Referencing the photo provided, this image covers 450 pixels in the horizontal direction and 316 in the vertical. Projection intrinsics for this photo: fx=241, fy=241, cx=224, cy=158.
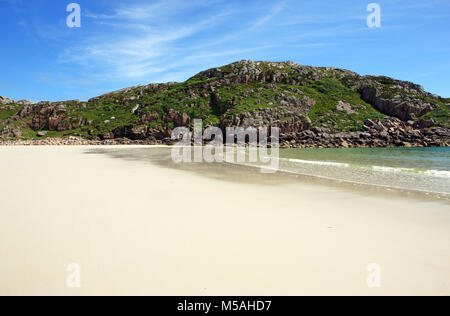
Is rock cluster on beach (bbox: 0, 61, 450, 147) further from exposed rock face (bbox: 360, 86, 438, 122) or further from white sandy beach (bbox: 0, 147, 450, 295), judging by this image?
white sandy beach (bbox: 0, 147, 450, 295)

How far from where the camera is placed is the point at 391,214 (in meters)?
6.27

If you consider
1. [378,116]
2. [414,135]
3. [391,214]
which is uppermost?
[378,116]

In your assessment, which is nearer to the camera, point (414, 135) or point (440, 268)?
point (440, 268)

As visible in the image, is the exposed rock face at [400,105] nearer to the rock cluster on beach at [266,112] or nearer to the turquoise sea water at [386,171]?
the rock cluster on beach at [266,112]

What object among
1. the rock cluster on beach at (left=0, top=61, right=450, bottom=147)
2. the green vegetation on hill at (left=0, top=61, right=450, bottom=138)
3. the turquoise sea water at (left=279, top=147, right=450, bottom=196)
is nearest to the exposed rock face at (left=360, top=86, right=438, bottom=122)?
the rock cluster on beach at (left=0, top=61, right=450, bottom=147)

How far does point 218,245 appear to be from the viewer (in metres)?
4.09

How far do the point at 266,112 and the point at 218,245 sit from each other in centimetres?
8867

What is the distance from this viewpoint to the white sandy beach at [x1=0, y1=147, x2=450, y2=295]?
2953 mm

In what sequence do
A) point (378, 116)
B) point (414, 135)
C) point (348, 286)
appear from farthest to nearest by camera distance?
1. point (378, 116)
2. point (414, 135)
3. point (348, 286)

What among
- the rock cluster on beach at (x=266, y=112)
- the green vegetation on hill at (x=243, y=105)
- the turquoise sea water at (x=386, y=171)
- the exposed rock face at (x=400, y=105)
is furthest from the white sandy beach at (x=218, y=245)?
the exposed rock face at (x=400, y=105)

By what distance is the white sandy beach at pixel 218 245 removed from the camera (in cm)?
295
